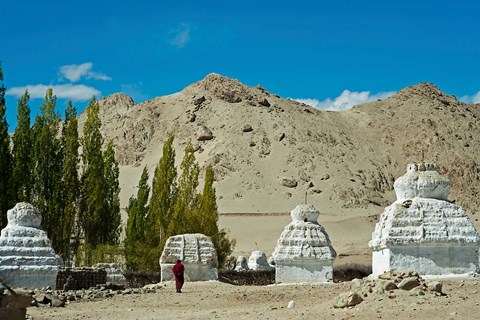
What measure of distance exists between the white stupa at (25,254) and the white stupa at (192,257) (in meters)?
7.22

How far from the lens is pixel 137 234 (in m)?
43.5

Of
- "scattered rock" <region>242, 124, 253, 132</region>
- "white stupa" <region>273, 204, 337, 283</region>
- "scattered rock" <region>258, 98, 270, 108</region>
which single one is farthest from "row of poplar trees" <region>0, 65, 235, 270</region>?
"scattered rock" <region>258, 98, 270, 108</region>

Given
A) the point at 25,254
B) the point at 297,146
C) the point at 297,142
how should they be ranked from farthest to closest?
the point at 297,142, the point at 297,146, the point at 25,254

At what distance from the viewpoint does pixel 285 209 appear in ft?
292

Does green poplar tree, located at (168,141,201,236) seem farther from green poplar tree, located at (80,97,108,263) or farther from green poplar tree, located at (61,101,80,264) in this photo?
green poplar tree, located at (61,101,80,264)

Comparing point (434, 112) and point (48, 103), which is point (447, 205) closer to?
point (48, 103)

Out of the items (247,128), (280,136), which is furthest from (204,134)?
(280,136)

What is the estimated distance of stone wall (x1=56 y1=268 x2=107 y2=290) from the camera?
24656 millimetres

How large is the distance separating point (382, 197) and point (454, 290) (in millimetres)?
83486

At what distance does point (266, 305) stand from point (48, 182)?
20.1 meters

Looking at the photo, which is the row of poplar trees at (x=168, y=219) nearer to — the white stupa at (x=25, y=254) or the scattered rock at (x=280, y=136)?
the white stupa at (x=25, y=254)

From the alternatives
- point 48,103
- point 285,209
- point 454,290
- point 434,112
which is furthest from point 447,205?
point 434,112

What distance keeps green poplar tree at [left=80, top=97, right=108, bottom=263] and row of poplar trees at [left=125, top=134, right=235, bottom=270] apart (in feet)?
8.46

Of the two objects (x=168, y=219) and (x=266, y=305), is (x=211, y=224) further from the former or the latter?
(x=266, y=305)
